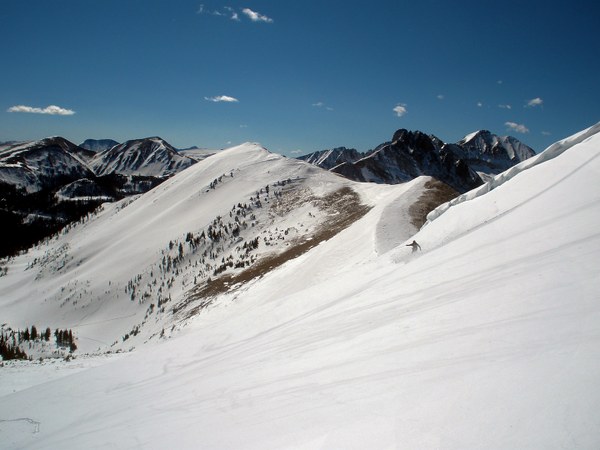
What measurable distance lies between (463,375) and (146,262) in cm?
5887

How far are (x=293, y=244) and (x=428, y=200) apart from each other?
16.9m

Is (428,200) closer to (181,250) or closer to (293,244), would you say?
(293,244)

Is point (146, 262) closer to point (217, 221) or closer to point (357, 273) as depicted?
point (217, 221)

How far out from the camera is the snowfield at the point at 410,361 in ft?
12.5

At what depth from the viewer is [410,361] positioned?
211 inches

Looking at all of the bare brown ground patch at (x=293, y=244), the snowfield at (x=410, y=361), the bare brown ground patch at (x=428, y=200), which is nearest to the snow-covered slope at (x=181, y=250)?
the bare brown ground patch at (x=293, y=244)

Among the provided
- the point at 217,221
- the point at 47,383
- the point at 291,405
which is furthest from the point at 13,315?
the point at 291,405

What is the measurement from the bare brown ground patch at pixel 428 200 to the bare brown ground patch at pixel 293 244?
7.97 meters

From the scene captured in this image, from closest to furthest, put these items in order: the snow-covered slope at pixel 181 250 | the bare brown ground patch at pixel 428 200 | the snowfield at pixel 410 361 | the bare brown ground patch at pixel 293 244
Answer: the snowfield at pixel 410 361, the bare brown ground patch at pixel 428 200, the bare brown ground patch at pixel 293 244, the snow-covered slope at pixel 181 250

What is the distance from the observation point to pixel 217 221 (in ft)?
193

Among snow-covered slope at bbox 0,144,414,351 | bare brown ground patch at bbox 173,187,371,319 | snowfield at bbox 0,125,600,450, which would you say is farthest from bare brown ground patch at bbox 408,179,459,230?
snowfield at bbox 0,125,600,450

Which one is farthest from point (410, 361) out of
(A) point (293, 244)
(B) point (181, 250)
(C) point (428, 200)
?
(B) point (181, 250)

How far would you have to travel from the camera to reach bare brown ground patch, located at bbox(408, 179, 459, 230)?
26.2 metres

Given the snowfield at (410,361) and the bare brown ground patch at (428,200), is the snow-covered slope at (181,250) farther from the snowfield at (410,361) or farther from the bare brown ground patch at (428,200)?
the snowfield at (410,361)
